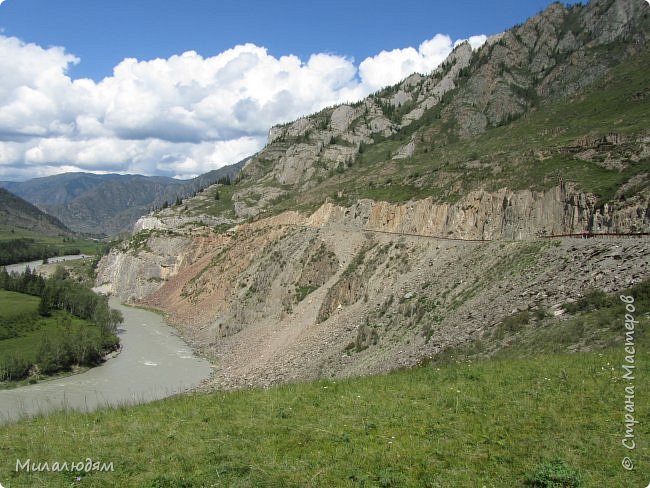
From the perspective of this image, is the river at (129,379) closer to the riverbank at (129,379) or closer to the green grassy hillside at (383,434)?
the riverbank at (129,379)

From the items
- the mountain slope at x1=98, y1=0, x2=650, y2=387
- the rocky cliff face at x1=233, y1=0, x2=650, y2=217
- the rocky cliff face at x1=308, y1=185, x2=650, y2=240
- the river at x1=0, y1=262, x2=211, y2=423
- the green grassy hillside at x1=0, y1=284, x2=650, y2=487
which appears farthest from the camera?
the rocky cliff face at x1=233, y1=0, x2=650, y2=217

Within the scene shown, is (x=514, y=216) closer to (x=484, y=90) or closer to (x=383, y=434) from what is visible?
(x=383, y=434)

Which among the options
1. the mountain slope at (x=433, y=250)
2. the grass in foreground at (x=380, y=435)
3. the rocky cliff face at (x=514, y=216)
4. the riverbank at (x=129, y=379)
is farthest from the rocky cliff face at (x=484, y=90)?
the grass in foreground at (x=380, y=435)

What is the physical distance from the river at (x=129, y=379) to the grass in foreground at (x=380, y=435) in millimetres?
21922

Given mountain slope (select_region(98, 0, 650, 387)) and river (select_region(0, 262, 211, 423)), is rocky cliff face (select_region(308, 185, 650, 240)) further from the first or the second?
river (select_region(0, 262, 211, 423))

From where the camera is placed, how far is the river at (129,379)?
39000mm

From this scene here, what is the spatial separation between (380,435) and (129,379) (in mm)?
44317

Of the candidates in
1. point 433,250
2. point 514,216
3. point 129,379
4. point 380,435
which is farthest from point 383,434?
point 129,379

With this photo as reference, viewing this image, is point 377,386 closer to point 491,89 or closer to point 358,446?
point 358,446

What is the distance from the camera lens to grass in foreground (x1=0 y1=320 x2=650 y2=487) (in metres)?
8.40

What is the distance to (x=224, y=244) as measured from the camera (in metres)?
100

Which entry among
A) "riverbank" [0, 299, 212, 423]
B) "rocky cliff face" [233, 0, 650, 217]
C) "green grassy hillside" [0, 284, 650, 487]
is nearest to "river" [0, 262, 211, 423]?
"riverbank" [0, 299, 212, 423]

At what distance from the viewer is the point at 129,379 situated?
47.8m

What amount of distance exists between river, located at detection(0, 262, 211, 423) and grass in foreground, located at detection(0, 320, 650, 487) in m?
21.9
